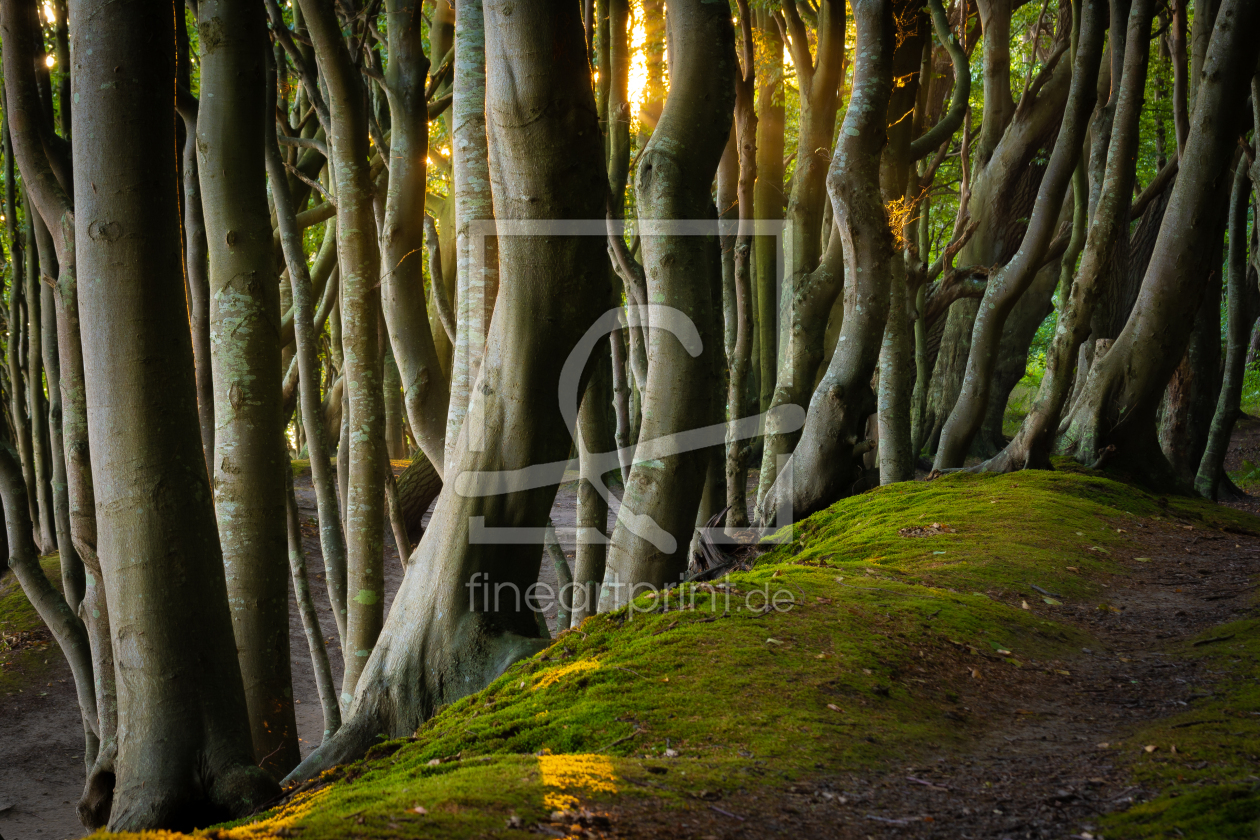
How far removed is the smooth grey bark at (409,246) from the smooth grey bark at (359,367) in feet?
Answer: 0.47

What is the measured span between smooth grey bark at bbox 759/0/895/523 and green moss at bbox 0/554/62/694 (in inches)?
327

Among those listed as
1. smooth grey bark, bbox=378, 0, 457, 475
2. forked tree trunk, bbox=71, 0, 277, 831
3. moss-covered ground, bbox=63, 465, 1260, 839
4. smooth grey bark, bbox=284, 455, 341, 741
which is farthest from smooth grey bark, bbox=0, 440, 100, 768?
moss-covered ground, bbox=63, 465, 1260, 839

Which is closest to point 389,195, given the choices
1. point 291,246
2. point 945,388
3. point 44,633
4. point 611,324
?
point 291,246

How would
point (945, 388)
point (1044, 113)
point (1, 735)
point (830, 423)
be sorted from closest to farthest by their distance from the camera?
1. point (830, 423)
2. point (1, 735)
3. point (1044, 113)
4. point (945, 388)

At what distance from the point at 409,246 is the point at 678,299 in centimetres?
190

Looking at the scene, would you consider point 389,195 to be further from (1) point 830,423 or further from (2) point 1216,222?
(2) point 1216,222

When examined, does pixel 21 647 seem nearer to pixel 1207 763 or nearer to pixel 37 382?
pixel 37 382

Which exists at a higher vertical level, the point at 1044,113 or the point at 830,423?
the point at 1044,113

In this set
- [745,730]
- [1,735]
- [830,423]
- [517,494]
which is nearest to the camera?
[745,730]

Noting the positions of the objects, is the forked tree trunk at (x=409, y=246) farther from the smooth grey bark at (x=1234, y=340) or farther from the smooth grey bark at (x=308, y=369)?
the smooth grey bark at (x=1234, y=340)

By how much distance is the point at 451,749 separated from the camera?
300 centimetres

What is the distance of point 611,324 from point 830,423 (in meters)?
2.67

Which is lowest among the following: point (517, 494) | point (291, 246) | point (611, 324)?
point (517, 494)

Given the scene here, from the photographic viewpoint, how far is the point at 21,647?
9.53 metres
